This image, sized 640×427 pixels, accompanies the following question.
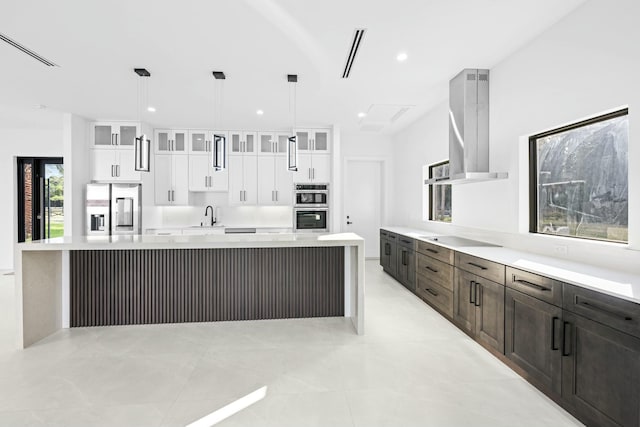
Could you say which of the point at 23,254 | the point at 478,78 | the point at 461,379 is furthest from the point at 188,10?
the point at 461,379

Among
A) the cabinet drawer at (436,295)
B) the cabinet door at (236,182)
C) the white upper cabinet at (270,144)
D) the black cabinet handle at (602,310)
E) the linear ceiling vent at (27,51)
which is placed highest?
the linear ceiling vent at (27,51)

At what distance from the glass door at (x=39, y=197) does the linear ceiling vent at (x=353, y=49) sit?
241 inches

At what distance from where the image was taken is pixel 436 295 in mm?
3926

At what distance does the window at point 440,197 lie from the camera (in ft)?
17.2

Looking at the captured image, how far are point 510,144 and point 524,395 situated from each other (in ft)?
7.87

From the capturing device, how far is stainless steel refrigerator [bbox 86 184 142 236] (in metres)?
5.80

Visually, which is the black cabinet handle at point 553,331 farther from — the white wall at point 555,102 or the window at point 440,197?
the window at point 440,197

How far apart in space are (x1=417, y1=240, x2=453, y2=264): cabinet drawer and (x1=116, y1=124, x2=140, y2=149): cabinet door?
5223mm

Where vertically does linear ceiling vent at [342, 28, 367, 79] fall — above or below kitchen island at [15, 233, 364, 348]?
above

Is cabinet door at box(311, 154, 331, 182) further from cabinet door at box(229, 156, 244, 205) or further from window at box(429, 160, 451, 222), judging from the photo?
window at box(429, 160, 451, 222)

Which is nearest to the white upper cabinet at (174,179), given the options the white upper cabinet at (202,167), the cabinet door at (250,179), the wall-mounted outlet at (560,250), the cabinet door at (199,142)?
the white upper cabinet at (202,167)

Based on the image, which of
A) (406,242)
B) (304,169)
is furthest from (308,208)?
(406,242)

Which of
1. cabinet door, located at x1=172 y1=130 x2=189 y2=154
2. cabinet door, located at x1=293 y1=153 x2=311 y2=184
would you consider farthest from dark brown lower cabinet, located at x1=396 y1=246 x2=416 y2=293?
cabinet door, located at x1=172 y1=130 x2=189 y2=154

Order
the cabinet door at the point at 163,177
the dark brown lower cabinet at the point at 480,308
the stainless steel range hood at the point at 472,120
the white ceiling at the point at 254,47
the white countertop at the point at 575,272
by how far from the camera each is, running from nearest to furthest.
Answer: the white countertop at the point at 575,272 → the white ceiling at the point at 254,47 → the dark brown lower cabinet at the point at 480,308 → the stainless steel range hood at the point at 472,120 → the cabinet door at the point at 163,177
